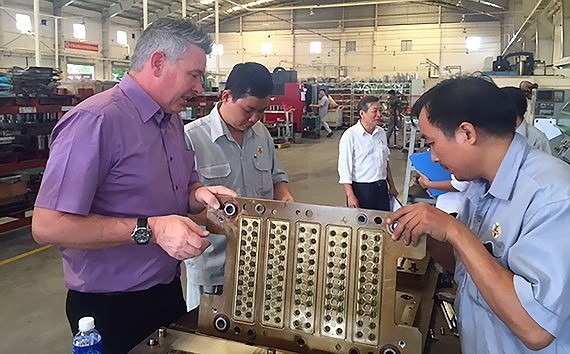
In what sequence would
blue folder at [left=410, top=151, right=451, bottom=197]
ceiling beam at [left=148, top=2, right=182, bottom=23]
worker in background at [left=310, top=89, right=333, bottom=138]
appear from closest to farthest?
1. blue folder at [left=410, top=151, right=451, bottom=197]
2. worker in background at [left=310, top=89, right=333, bottom=138]
3. ceiling beam at [left=148, top=2, right=182, bottom=23]

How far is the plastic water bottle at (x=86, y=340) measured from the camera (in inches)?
33.3

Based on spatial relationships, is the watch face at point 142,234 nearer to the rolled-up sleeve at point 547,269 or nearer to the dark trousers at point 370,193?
the rolled-up sleeve at point 547,269

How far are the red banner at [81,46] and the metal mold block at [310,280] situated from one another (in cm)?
1425

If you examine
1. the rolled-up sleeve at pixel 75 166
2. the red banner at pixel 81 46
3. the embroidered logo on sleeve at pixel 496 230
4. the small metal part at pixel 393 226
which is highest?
the red banner at pixel 81 46

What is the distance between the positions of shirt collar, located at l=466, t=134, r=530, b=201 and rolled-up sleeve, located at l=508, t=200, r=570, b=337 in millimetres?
117

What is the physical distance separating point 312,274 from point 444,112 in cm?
41

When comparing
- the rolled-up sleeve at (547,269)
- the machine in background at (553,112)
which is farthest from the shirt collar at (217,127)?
the machine in background at (553,112)

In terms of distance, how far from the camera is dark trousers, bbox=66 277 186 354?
1.17 metres

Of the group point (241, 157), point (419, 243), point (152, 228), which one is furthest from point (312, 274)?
point (241, 157)

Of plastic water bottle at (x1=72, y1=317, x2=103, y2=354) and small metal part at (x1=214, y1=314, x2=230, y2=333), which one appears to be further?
small metal part at (x1=214, y1=314, x2=230, y2=333)

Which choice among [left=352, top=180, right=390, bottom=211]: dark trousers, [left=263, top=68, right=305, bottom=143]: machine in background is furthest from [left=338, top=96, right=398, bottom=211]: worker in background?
[left=263, top=68, right=305, bottom=143]: machine in background

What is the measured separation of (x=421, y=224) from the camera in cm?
87

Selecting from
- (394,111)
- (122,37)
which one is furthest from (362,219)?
(122,37)

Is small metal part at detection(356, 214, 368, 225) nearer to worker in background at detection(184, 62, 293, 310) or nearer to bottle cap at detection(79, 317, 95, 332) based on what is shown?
bottle cap at detection(79, 317, 95, 332)
